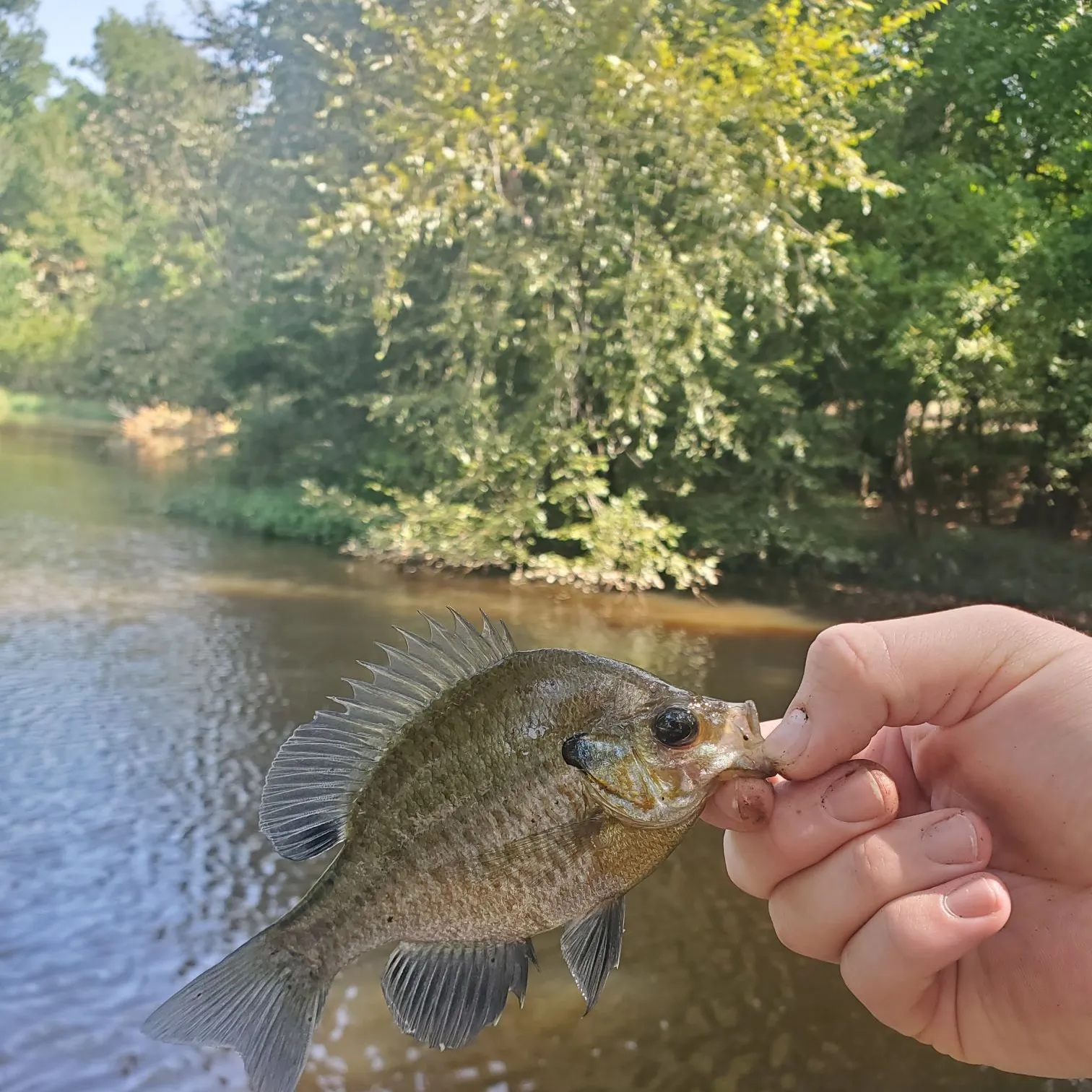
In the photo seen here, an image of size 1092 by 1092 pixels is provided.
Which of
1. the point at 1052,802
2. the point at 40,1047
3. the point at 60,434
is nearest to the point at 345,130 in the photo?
the point at 40,1047

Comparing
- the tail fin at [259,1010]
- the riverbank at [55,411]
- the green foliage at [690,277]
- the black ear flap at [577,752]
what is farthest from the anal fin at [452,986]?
the riverbank at [55,411]

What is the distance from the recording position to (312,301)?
15812 millimetres

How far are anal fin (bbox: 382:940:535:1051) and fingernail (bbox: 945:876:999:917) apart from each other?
2.13 ft

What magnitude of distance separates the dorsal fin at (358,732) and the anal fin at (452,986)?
0.18 metres

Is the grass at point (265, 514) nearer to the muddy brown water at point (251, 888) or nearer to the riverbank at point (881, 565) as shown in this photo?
the riverbank at point (881, 565)

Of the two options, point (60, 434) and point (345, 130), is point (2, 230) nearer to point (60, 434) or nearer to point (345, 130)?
point (60, 434)

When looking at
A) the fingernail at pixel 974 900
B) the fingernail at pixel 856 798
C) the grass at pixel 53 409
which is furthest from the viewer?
the grass at pixel 53 409

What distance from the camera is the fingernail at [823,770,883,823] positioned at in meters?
1.49

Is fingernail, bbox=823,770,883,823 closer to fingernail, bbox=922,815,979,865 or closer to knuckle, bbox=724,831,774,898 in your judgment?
fingernail, bbox=922,815,979,865

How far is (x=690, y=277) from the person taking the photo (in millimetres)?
11453

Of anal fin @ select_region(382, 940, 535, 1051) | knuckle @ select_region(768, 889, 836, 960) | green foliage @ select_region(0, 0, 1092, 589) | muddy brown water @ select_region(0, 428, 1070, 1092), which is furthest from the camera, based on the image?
green foliage @ select_region(0, 0, 1092, 589)

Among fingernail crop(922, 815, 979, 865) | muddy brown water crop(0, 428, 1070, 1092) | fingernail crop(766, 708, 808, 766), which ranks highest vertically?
fingernail crop(766, 708, 808, 766)

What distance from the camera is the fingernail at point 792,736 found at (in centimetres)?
142

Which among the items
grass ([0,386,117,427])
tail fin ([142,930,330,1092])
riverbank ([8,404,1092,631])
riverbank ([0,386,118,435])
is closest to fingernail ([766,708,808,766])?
tail fin ([142,930,330,1092])
